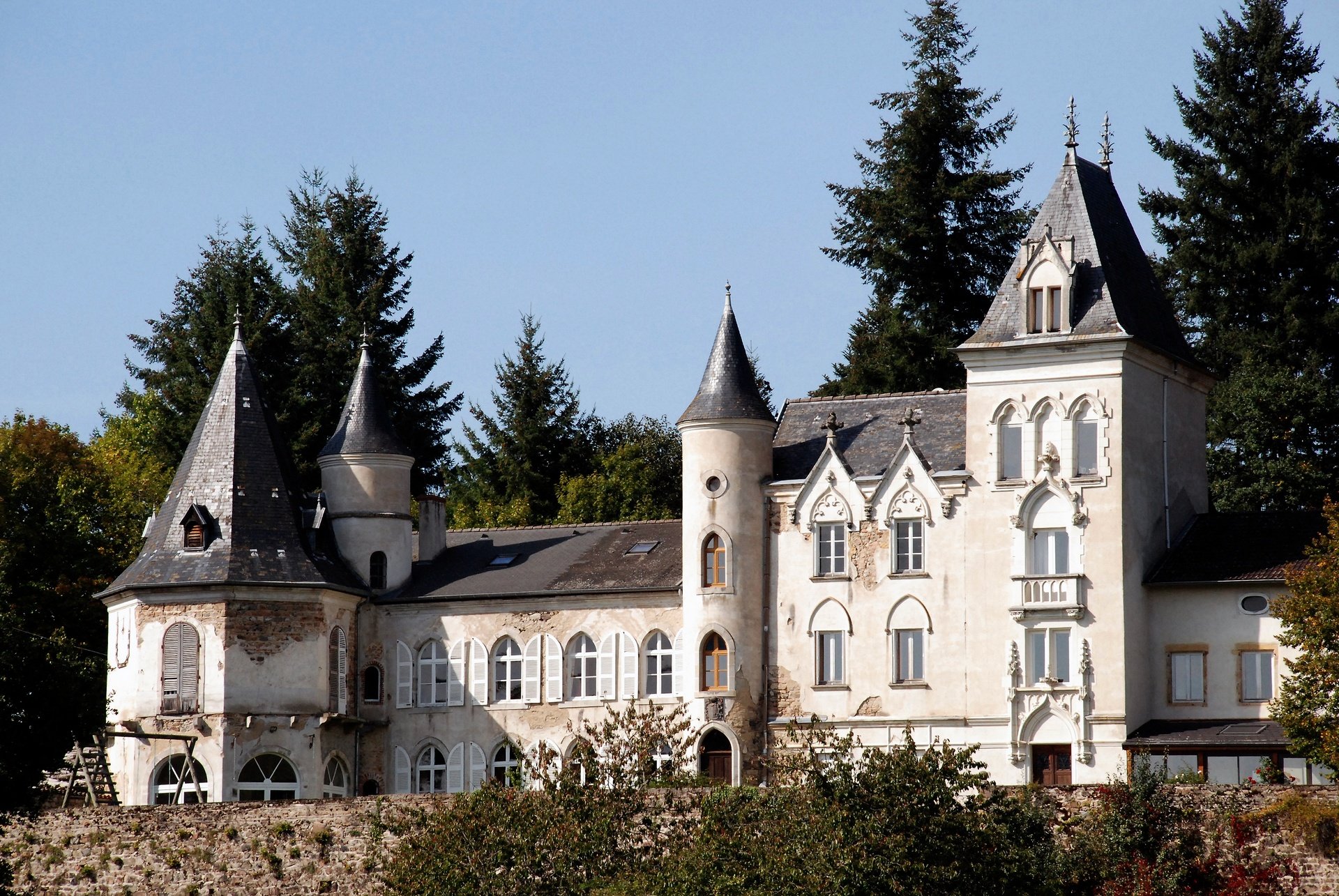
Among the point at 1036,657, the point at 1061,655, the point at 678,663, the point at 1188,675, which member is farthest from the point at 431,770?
the point at 1188,675

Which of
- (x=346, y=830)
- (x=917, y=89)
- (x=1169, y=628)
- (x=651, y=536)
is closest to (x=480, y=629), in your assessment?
(x=651, y=536)

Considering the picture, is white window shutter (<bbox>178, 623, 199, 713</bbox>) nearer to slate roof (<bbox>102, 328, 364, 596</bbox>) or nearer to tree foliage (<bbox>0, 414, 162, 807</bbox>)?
slate roof (<bbox>102, 328, 364, 596</bbox>)

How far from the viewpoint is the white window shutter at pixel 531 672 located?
2368 inches

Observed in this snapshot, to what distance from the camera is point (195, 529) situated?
59.9m

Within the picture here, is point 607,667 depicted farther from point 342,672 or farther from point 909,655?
point 909,655

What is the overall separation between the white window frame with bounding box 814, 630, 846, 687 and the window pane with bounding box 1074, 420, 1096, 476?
6858 mm

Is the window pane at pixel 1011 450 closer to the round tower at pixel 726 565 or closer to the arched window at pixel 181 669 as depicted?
the round tower at pixel 726 565

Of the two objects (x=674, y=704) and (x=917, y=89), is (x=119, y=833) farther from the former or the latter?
(x=917, y=89)

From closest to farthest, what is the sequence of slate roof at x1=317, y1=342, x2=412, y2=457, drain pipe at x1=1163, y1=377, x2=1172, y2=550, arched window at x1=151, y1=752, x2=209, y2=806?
drain pipe at x1=1163, y1=377, x2=1172, y2=550, arched window at x1=151, y1=752, x2=209, y2=806, slate roof at x1=317, y1=342, x2=412, y2=457

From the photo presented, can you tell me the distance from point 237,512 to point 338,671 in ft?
15.4

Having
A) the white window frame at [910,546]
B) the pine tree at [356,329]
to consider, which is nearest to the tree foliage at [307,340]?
the pine tree at [356,329]

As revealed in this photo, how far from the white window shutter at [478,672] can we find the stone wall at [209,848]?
9.11m

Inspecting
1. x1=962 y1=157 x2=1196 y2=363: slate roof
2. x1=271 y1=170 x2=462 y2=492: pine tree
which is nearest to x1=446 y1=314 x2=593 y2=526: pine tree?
x1=271 y1=170 x2=462 y2=492: pine tree

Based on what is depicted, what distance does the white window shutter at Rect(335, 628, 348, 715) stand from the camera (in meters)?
60.2
